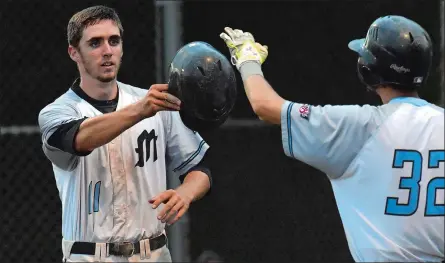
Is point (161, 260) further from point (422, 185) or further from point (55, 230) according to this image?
point (55, 230)

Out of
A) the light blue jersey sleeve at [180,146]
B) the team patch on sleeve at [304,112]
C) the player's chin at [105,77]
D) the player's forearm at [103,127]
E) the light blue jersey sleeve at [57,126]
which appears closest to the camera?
the team patch on sleeve at [304,112]

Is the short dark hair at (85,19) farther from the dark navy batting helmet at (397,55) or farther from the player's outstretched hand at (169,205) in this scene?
the dark navy batting helmet at (397,55)

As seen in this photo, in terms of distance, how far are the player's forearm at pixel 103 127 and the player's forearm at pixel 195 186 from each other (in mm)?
446

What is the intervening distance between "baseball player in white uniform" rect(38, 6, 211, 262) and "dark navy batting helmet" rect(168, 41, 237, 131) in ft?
0.91

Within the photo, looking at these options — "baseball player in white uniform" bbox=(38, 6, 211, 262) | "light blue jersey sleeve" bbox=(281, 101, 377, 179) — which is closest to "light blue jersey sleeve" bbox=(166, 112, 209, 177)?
"baseball player in white uniform" bbox=(38, 6, 211, 262)

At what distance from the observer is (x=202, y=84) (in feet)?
12.1

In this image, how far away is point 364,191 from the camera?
11.5 feet

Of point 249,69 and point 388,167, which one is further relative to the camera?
point 249,69

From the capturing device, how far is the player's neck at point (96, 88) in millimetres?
4238

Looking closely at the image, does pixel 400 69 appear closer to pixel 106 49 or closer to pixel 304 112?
pixel 304 112

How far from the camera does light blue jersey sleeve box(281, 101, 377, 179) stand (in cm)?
347

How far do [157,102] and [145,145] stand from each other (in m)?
0.53

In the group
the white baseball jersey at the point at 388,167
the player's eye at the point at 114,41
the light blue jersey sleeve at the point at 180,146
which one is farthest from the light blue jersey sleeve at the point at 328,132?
the player's eye at the point at 114,41

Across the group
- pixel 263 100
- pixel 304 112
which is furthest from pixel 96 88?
pixel 304 112
